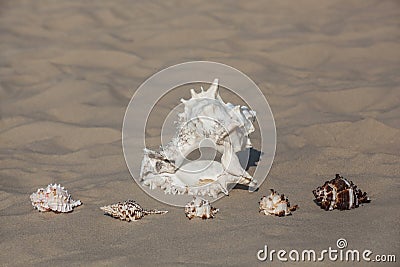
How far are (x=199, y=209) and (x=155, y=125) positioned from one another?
1.71 metres

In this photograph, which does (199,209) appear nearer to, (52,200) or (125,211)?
(125,211)

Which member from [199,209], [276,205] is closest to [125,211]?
[199,209]

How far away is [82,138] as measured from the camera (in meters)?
4.58

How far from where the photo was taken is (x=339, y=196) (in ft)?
10.3

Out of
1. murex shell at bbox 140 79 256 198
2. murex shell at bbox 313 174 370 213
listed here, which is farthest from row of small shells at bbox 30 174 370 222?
murex shell at bbox 140 79 256 198

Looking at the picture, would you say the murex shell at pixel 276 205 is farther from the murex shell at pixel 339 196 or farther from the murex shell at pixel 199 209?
the murex shell at pixel 199 209

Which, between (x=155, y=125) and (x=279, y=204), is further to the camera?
(x=155, y=125)

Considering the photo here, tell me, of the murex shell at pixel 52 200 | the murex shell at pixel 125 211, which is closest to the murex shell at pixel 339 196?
the murex shell at pixel 125 211

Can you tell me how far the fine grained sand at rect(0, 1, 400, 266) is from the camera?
9.60 ft

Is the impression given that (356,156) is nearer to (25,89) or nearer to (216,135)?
(216,135)

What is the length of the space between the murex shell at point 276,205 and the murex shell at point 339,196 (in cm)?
21

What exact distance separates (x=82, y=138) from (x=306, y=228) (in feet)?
7.53

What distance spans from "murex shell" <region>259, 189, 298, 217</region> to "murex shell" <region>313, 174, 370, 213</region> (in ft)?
0.68

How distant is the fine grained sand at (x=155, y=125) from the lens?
2.93 m
